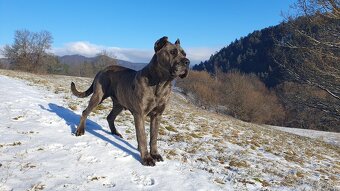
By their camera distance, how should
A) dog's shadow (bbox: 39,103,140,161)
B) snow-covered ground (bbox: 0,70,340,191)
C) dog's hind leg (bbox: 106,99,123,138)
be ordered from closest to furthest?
1. snow-covered ground (bbox: 0,70,340,191)
2. dog's shadow (bbox: 39,103,140,161)
3. dog's hind leg (bbox: 106,99,123,138)

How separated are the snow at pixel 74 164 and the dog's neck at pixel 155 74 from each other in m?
1.52

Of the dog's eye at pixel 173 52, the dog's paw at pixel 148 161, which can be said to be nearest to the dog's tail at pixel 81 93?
the dog's paw at pixel 148 161

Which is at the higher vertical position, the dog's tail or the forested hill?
the forested hill

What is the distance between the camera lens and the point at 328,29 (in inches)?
603

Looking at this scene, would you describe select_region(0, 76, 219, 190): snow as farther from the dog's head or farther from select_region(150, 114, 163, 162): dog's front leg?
the dog's head

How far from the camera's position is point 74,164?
225 inches

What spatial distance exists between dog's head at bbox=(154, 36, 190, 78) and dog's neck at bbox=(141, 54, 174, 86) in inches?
4.0

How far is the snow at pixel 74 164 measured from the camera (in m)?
5.04

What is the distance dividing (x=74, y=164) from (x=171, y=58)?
2464mm

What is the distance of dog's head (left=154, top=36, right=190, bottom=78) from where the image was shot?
211 inches

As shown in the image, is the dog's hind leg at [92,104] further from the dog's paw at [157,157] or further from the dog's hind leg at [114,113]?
the dog's paw at [157,157]

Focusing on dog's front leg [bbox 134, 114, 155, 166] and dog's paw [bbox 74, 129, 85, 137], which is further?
dog's paw [bbox 74, 129, 85, 137]

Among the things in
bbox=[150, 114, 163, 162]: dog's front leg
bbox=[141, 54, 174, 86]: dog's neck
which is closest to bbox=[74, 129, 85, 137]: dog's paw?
bbox=[150, 114, 163, 162]: dog's front leg

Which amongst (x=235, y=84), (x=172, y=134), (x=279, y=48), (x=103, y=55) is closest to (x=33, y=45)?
(x=103, y=55)
